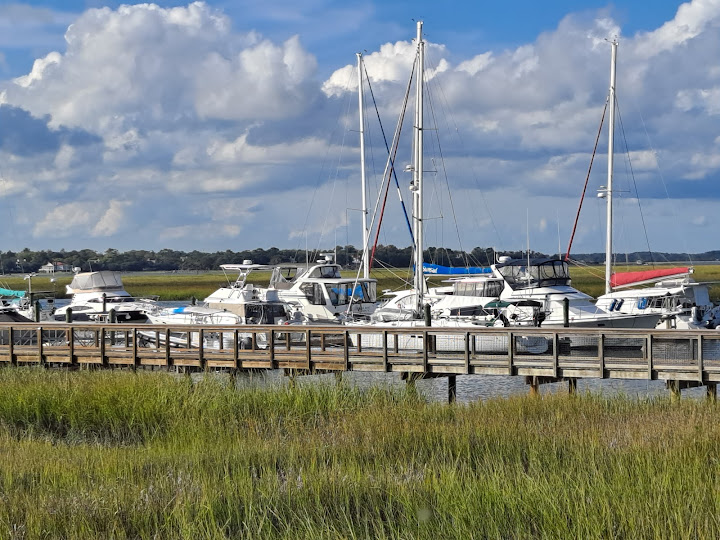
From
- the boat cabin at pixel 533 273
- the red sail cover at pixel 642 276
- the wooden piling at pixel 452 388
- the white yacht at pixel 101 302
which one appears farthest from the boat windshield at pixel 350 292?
the wooden piling at pixel 452 388

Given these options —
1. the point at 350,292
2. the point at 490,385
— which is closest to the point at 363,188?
the point at 350,292

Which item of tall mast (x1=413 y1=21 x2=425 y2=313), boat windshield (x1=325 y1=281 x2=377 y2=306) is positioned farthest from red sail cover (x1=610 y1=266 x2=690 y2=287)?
tall mast (x1=413 y1=21 x2=425 y2=313)

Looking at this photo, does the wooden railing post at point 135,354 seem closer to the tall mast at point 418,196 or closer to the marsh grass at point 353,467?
the marsh grass at point 353,467

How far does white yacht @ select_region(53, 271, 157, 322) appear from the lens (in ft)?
138

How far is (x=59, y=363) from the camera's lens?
26047 mm

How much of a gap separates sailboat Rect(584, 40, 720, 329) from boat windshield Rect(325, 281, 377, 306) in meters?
9.95

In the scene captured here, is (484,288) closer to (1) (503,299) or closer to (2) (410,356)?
(1) (503,299)

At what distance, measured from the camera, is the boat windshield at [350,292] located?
40.4 m

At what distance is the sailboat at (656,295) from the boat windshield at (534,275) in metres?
2.25

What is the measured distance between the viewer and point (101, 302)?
44500mm

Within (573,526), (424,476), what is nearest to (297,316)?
(424,476)

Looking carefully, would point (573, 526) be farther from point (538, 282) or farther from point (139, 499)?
point (538, 282)

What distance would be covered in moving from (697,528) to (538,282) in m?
31.4

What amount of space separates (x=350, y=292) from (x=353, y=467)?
29.8m
